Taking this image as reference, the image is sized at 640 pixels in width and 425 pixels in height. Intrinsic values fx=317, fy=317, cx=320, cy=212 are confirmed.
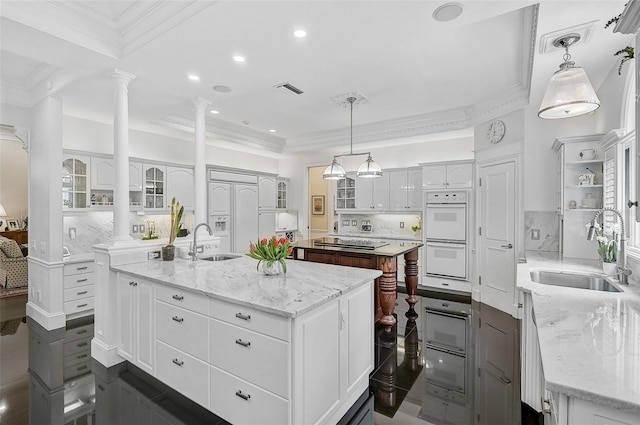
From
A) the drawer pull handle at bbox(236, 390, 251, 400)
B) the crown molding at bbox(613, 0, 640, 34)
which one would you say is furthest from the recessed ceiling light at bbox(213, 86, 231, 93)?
the crown molding at bbox(613, 0, 640, 34)

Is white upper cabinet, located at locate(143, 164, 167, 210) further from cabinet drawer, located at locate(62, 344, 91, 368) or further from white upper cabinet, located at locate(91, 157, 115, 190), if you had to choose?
cabinet drawer, located at locate(62, 344, 91, 368)

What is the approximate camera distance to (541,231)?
4.13 m

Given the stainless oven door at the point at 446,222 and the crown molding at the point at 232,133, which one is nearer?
the crown molding at the point at 232,133

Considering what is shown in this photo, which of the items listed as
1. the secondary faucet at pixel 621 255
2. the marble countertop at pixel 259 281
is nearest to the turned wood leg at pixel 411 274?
the marble countertop at pixel 259 281

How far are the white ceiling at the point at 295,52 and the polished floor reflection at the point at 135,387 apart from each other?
9.51 feet

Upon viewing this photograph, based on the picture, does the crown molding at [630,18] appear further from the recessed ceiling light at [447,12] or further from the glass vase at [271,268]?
the glass vase at [271,268]

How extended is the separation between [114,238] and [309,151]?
481cm


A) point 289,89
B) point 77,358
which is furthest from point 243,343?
point 289,89

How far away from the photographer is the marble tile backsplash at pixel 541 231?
4.05 meters

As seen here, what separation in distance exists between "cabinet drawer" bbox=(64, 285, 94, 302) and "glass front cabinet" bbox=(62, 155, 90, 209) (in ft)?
3.89

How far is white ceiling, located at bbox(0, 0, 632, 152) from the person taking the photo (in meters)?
2.29

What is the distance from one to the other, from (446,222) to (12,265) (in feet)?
26.2

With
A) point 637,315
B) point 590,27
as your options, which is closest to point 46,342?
point 637,315

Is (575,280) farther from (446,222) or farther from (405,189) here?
(405,189)
